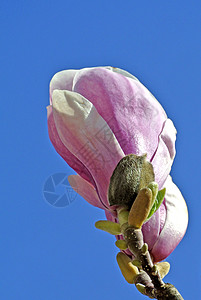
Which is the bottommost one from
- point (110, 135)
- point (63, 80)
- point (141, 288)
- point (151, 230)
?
point (141, 288)

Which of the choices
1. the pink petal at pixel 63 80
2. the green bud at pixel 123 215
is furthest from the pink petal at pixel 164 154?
the pink petal at pixel 63 80

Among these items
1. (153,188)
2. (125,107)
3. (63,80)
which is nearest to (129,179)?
(153,188)

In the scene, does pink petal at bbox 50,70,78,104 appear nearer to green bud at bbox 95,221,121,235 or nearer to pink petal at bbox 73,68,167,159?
pink petal at bbox 73,68,167,159

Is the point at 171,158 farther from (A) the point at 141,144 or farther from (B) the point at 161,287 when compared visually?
(B) the point at 161,287

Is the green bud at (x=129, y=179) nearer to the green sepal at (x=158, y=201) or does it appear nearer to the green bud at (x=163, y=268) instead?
the green sepal at (x=158, y=201)

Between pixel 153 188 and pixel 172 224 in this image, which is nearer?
pixel 153 188

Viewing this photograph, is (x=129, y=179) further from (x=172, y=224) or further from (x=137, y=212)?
(x=172, y=224)

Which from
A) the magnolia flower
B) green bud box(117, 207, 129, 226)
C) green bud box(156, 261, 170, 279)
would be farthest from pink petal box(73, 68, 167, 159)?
green bud box(156, 261, 170, 279)
